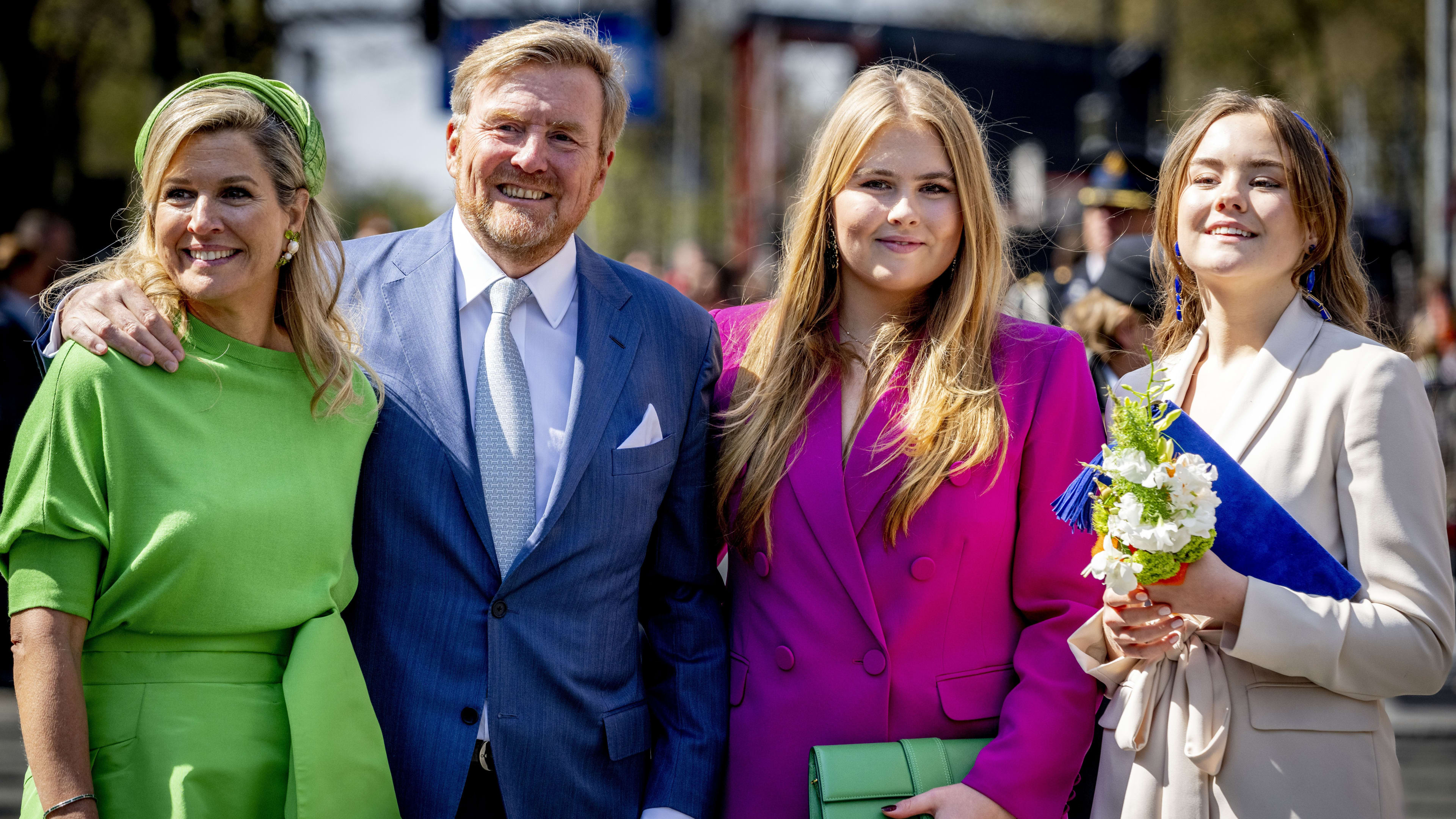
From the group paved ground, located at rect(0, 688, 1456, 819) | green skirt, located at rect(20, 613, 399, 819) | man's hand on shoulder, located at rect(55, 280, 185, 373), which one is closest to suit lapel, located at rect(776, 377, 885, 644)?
green skirt, located at rect(20, 613, 399, 819)

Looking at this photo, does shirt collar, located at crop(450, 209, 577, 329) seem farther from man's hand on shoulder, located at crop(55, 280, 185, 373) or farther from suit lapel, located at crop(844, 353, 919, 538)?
suit lapel, located at crop(844, 353, 919, 538)

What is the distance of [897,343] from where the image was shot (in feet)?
10.3

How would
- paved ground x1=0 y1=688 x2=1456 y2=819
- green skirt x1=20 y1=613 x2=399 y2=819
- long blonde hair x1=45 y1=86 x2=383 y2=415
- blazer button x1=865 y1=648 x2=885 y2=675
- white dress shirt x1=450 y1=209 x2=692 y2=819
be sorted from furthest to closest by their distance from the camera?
paved ground x1=0 y1=688 x2=1456 y2=819 < white dress shirt x1=450 y1=209 x2=692 y2=819 < blazer button x1=865 y1=648 x2=885 y2=675 < long blonde hair x1=45 y1=86 x2=383 y2=415 < green skirt x1=20 y1=613 x2=399 y2=819

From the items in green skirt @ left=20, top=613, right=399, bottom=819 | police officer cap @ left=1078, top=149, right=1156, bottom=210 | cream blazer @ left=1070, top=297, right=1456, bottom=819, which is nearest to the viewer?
green skirt @ left=20, top=613, right=399, bottom=819

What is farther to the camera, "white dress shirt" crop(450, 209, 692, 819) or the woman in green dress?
"white dress shirt" crop(450, 209, 692, 819)

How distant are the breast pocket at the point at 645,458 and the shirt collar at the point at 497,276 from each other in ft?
1.31

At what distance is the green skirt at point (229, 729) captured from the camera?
8.21 ft

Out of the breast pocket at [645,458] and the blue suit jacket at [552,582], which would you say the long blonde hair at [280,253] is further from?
the breast pocket at [645,458]

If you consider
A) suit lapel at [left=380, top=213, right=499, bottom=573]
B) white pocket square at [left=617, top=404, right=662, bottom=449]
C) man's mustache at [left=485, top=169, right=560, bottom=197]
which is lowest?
white pocket square at [left=617, top=404, right=662, bottom=449]

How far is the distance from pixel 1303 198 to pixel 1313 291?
0.25 meters

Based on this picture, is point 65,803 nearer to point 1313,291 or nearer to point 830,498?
point 830,498

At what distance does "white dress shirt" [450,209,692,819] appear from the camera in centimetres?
300

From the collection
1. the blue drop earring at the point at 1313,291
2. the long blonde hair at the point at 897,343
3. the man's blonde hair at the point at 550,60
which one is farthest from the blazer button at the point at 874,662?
the man's blonde hair at the point at 550,60

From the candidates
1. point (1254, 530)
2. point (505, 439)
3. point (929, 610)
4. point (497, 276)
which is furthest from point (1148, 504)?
point (497, 276)
